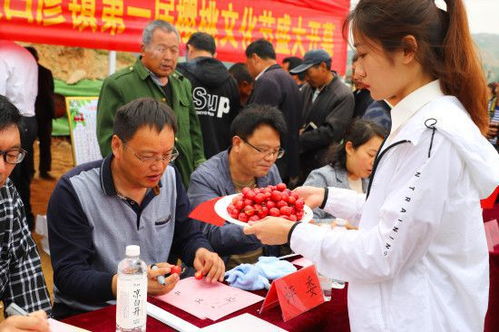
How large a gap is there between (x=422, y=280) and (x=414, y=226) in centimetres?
14

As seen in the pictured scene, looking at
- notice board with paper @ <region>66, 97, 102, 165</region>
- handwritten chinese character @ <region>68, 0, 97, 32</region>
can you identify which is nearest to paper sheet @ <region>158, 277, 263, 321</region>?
handwritten chinese character @ <region>68, 0, 97, 32</region>

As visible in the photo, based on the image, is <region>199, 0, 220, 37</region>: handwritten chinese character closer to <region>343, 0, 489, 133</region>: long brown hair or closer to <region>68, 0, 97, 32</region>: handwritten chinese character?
<region>68, 0, 97, 32</region>: handwritten chinese character

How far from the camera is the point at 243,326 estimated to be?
1355mm

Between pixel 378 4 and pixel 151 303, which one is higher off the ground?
pixel 378 4

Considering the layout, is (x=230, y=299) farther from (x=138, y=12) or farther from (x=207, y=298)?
(x=138, y=12)

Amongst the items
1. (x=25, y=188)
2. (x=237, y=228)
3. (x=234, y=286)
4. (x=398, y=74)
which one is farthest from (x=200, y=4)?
(x=398, y=74)

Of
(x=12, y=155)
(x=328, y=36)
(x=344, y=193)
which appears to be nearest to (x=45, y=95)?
(x=328, y=36)

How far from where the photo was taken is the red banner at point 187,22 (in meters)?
3.18

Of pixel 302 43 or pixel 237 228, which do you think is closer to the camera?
pixel 237 228

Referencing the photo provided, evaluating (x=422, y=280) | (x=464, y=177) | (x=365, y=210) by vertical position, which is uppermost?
(x=464, y=177)

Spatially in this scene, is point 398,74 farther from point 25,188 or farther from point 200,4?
point 25,188

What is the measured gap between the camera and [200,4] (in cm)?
422

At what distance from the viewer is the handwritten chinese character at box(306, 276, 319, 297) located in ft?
5.15

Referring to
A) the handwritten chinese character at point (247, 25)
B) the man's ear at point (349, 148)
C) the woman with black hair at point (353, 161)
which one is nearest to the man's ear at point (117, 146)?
the woman with black hair at point (353, 161)
